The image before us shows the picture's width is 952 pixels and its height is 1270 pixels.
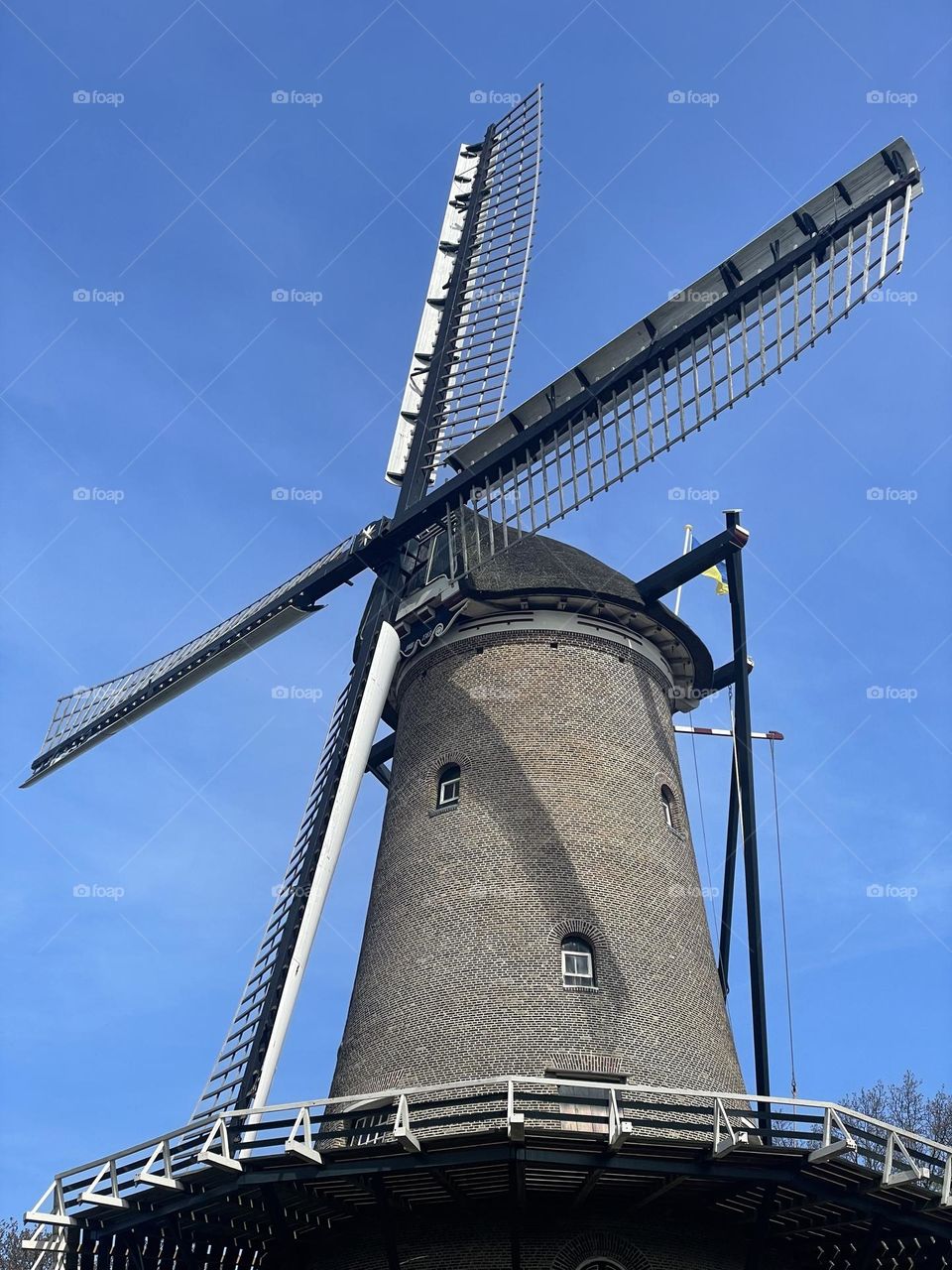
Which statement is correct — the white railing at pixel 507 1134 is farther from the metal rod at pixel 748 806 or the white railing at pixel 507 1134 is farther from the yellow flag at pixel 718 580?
the yellow flag at pixel 718 580

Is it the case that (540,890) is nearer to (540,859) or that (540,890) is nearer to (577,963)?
(540,859)

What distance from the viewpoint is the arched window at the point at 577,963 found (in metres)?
16.8

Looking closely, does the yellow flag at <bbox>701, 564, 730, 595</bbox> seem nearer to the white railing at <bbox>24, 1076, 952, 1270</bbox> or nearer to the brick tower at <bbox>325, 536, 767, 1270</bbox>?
the brick tower at <bbox>325, 536, 767, 1270</bbox>

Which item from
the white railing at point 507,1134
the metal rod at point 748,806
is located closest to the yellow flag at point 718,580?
the metal rod at point 748,806

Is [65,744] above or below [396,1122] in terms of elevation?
above

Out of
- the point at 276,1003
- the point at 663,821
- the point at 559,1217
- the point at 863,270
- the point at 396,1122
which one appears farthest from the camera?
the point at 663,821

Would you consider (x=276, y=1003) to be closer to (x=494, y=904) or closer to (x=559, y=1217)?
(x=494, y=904)

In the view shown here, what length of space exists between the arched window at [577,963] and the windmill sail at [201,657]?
7.15 metres

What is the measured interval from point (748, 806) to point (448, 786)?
14.4ft

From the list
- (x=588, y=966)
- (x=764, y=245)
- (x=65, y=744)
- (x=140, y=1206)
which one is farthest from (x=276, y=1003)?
(x=764, y=245)

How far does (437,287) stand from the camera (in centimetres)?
2439

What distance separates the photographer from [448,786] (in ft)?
62.8

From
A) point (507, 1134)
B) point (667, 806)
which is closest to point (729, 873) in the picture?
point (667, 806)

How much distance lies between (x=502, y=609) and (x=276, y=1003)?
6801mm
